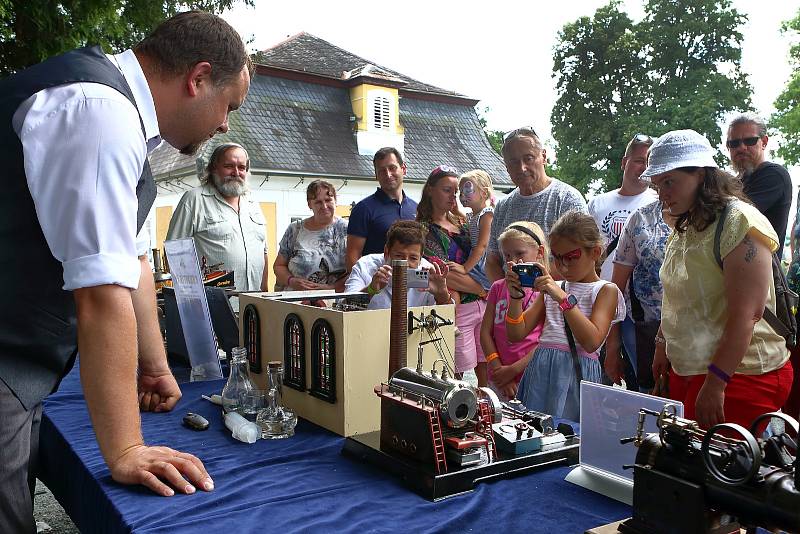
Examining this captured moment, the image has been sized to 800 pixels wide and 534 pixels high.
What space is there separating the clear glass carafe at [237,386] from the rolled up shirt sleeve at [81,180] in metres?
0.76

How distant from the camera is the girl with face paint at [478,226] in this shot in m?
3.89

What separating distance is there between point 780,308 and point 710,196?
1.69ft

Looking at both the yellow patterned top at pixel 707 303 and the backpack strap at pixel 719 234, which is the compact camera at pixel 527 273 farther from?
the backpack strap at pixel 719 234

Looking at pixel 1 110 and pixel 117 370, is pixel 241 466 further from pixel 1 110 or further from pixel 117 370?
pixel 1 110

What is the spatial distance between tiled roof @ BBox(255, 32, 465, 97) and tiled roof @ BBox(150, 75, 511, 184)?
67 cm

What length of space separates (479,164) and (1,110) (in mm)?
17718

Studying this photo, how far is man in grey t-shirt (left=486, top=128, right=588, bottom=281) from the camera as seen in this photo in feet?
11.4

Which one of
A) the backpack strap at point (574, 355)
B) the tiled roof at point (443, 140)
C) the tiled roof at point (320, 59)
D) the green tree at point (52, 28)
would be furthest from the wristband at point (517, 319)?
the tiled roof at point (320, 59)

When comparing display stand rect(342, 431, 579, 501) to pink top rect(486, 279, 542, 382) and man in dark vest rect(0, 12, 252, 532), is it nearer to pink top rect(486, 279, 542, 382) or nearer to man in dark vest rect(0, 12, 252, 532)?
man in dark vest rect(0, 12, 252, 532)

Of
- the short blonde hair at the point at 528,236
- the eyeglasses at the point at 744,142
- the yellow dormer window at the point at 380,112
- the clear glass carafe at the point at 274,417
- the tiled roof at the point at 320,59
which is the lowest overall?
the clear glass carafe at the point at 274,417

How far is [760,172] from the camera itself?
3705mm

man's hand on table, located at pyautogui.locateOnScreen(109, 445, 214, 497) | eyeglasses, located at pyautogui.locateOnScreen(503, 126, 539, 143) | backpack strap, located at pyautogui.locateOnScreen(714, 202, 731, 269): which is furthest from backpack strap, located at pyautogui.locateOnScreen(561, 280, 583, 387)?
man's hand on table, located at pyautogui.locateOnScreen(109, 445, 214, 497)

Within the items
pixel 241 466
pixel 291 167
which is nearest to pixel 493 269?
pixel 241 466

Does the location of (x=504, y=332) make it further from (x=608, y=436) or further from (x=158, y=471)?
(x=158, y=471)
